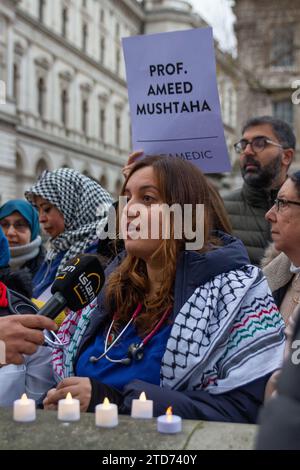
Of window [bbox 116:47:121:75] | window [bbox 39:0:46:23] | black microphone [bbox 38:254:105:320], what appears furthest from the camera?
window [bbox 116:47:121:75]

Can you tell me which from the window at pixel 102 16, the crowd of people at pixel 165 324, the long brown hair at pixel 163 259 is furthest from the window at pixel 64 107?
the long brown hair at pixel 163 259

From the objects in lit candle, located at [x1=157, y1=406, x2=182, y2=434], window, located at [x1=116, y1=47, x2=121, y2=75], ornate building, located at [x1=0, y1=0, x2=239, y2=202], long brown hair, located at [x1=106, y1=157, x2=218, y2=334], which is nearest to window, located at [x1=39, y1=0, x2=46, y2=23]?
ornate building, located at [x1=0, y1=0, x2=239, y2=202]

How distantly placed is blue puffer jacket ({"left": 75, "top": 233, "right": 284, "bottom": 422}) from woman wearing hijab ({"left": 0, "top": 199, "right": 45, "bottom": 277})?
7.00 ft

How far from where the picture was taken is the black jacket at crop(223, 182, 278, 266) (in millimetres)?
3832

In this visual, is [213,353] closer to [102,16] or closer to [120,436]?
[120,436]

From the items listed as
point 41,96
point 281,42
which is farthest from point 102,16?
point 281,42

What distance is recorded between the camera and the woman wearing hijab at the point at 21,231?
13.4 feet

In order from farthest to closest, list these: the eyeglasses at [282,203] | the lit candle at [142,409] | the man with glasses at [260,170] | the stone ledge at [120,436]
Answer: the man with glasses at [260,170] < the eyeglasses at [282,203] < the lit candle at [142,409] < the stone ledge at [120,436]

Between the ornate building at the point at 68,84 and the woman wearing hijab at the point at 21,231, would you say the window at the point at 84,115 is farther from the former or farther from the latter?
the woman wearing hijab at the point at 21,231

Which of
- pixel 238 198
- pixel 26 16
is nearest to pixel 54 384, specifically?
pixel 238 198

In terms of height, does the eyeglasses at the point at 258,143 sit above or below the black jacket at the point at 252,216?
above

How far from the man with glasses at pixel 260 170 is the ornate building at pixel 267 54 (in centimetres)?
1424

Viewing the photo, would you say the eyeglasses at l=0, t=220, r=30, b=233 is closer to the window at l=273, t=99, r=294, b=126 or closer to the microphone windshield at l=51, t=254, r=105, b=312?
the microphone windshield at l=51, t=254, r=105, b=312

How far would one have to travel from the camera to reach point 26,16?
33.2 meters
